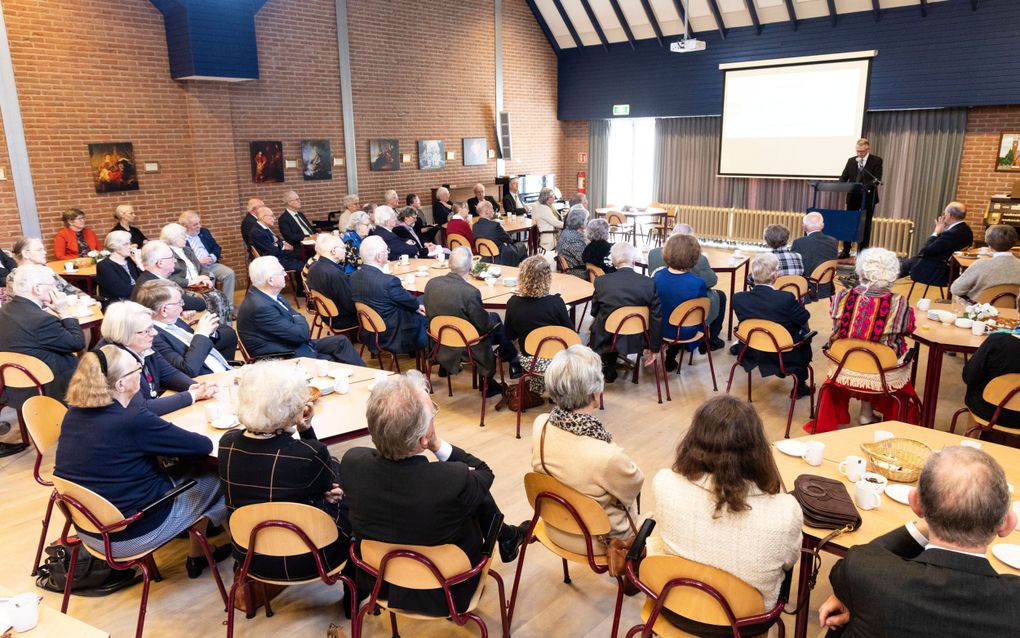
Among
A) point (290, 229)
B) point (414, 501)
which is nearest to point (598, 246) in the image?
point (290, 229)

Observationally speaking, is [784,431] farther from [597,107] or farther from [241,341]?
[597,107]

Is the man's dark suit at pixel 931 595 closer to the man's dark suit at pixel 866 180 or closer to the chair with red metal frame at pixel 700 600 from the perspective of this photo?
the chair with red metal frame at pixel 700 600

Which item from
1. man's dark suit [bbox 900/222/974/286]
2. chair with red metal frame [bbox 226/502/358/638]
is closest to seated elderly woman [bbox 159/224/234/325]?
chair with red metal frame [bbox 226/502/358/638]

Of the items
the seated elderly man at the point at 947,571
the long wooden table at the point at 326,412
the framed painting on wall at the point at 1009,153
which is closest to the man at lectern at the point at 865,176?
the framed painting on wall at the point at 1009,153

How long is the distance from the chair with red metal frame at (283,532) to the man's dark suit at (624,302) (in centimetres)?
344

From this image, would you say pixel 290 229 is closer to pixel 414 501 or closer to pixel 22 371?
pixel 22 371

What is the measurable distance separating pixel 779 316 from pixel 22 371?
5346 millimetres

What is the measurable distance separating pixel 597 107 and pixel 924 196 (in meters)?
6.65

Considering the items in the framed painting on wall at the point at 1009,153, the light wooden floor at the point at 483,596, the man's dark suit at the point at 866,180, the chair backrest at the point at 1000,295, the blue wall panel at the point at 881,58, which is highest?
the blue wall panel at the point at 881,58

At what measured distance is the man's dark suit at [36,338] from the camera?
15.3 feet

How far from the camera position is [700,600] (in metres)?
2.30

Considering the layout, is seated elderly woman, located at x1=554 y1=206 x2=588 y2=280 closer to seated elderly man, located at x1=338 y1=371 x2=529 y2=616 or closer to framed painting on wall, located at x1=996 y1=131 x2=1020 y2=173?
seated elderly man, located at x1=338 y1=371 x2=529 y2=616

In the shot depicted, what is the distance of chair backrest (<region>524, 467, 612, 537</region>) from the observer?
8.80 ft

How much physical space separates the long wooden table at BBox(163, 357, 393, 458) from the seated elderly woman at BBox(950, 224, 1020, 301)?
17.8 feet
